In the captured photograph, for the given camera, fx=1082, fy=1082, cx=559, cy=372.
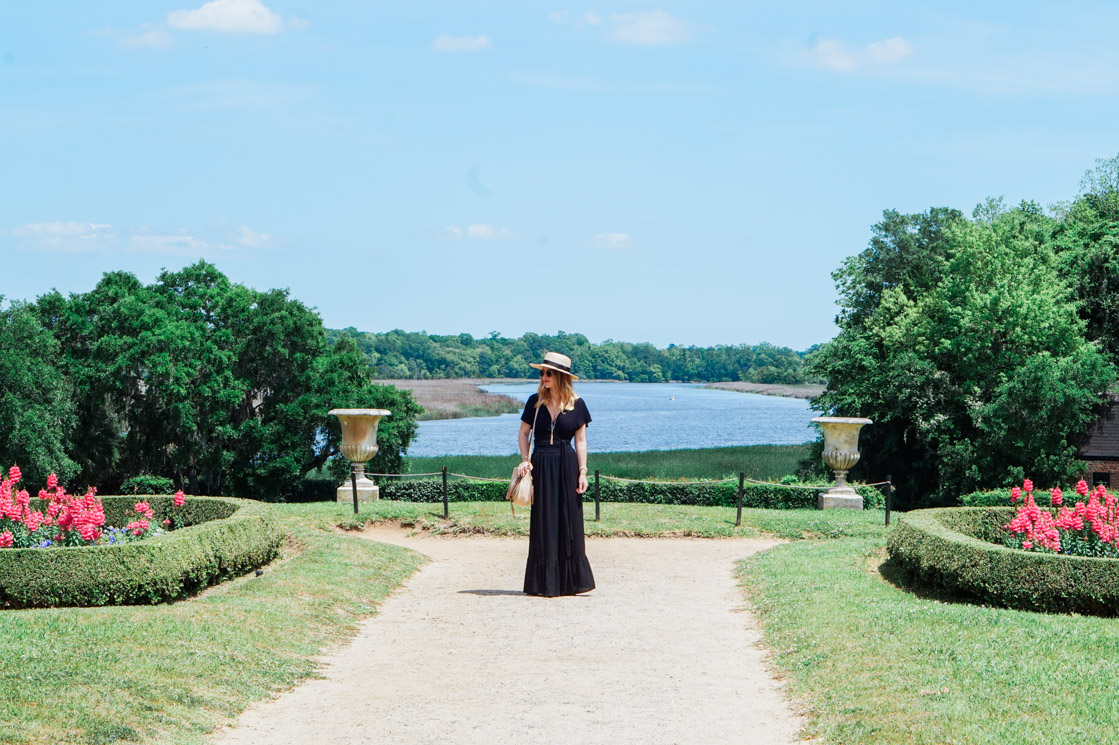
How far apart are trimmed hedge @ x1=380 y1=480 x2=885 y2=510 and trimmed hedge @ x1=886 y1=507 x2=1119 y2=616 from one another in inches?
389

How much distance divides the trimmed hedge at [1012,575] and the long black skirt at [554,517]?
136 inches

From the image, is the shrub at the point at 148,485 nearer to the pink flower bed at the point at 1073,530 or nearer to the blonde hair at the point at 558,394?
the blonde hair at the point at 558,394

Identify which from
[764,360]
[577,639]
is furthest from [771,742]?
[764,360]

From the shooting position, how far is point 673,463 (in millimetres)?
43812

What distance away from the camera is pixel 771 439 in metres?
58.5

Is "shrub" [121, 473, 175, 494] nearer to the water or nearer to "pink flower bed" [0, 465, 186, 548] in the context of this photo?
the water

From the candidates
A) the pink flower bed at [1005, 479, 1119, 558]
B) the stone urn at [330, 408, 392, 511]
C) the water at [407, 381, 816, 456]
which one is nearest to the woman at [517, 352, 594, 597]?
the pink flower bed at [1005, 479, 1119, 558]

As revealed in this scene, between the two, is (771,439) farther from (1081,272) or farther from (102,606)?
(102,606)

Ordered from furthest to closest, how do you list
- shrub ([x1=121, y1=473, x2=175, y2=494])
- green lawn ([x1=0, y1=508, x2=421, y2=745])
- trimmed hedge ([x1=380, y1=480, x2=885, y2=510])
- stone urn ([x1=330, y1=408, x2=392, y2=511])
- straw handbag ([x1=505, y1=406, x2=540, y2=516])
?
shrub ([x1=121, y1=473, x2=175, y2=494]) → trimmed hedge ([x1=380, y1=480, x2=885, y2=510]) → stone urn ([x1=330, y1=408, x2=392, y2=511]) → straw handbag ([x1=505, y1=406, x2=540, y2=516]) → green lawn ([x1=0, y1=508, x2=421, y2=745])

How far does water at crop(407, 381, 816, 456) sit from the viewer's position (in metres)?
55.1

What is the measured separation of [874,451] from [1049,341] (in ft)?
23.1

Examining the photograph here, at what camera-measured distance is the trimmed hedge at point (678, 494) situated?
21.0 m

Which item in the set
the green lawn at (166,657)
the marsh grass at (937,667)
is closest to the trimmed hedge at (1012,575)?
the marsh grass at (937,667)

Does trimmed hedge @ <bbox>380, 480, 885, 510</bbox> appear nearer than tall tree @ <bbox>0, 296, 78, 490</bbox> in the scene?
Yes
